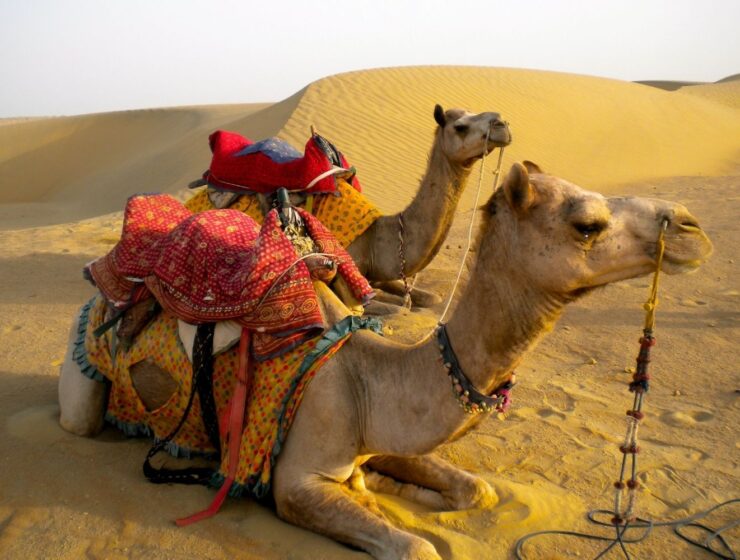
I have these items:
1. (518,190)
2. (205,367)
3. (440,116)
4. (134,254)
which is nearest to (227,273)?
(205,367)

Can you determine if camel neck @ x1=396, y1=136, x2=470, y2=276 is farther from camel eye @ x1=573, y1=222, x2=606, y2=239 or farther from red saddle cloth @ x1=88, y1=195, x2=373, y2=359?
camel eye @ x1=573, y1=222, x2=606, y2=239

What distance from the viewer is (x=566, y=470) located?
3.96 m

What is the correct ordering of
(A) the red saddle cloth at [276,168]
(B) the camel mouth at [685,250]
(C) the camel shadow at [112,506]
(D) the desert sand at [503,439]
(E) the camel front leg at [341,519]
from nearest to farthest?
(B) the camel mouth at [685,250] < (E) the camel front leg at [341,519] < (C) the camel shadow at [112,506] < (D) the desert sand at [503,439] < (A) the red saddle cloth at [276,168]

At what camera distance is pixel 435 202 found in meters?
5.70

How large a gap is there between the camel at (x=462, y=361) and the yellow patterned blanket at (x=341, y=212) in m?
2.28

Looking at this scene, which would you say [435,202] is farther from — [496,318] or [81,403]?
[496,318]

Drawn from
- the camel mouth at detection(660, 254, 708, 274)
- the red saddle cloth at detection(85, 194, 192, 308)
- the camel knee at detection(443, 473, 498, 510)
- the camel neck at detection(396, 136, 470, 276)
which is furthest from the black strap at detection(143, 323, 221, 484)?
the camel neck at detection(396, 136, 470, 276)

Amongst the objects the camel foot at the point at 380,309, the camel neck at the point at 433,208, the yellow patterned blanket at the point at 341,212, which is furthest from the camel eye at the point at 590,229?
the camel foot at the point at 380,309

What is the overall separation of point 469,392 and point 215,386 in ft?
4.30

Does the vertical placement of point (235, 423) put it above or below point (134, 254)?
below

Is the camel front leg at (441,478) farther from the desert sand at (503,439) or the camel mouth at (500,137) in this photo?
the camel mouth at (500,137)

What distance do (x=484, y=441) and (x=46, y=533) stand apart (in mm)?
2292

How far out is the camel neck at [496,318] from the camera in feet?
8.91

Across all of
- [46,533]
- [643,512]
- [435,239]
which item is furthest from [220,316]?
[435,239]
